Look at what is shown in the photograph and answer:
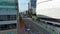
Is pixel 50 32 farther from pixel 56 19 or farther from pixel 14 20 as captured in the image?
pixel 14 20

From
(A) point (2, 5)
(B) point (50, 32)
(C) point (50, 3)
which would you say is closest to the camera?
(B) point (50, 32)

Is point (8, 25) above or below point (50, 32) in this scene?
below

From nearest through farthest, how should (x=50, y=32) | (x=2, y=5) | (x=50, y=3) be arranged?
(x=50, y=32) < (x=50, y=3) < (x=2, y=5)

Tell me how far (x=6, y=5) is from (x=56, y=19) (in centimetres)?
760

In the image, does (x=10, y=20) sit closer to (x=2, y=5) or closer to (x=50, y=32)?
(x=2, y=5)

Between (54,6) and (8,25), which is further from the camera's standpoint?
(8,25)

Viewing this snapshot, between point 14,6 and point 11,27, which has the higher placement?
point 14,6

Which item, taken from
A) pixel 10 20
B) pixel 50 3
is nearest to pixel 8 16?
pixel 10 20

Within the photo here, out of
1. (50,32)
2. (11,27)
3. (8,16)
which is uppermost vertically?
(50,32)

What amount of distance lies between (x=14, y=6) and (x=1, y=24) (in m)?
1.49

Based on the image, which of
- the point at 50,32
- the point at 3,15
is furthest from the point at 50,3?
the point at 3,15

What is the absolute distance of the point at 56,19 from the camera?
1.37 feet

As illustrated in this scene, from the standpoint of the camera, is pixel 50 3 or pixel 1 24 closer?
pixel 50 3

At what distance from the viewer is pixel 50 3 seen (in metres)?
0.45
